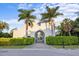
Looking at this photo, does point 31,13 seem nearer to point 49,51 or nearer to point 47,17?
point 47,17

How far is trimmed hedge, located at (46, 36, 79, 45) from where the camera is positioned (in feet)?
35.6

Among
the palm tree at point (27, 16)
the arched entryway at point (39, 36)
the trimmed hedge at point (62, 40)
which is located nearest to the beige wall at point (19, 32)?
the palm tree at point (27, 16)

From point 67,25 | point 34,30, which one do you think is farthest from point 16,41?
point 67,25

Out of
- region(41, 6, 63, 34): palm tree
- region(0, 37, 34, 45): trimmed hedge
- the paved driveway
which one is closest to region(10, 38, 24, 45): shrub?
region(0, 37, 34, 45): trimmed hedge

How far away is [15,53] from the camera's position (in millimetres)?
10625

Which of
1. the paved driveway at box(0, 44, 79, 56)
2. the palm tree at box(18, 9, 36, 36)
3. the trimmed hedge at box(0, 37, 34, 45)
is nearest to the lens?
the paved driveway at box(0, 44, 79, 56)

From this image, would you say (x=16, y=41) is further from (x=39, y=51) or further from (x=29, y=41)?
(x=39, y=51)

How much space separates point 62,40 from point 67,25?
2.03 feet

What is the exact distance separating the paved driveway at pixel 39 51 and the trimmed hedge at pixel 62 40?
30 centimetres

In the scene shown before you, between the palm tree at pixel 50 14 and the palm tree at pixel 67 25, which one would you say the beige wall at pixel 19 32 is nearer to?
the palm tree at pixel 50 14

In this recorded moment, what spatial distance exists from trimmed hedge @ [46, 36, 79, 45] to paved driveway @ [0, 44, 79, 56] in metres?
0.30

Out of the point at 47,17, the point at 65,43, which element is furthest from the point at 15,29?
the point at 65,43

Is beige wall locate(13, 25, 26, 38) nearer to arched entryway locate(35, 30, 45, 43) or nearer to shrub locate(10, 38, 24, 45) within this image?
shrub locate(10, 38, 24, 45)

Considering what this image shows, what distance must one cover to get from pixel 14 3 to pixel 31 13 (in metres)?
0.73
